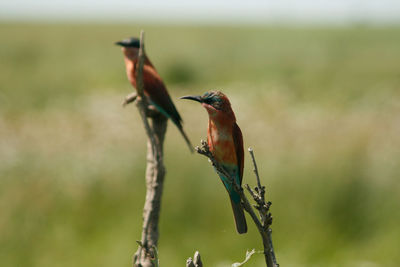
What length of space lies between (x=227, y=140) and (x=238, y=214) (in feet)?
0.79

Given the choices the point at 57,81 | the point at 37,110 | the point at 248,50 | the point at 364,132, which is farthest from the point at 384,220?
the point at 248,50

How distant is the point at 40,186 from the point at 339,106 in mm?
4363

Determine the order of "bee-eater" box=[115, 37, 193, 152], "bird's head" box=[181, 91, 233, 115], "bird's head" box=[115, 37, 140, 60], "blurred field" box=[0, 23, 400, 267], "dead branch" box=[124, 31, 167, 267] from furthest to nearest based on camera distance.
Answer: "blurred field" box=[0, 23, 400, 267] → "bird's head" box=[115, 37, 140, 60] → "bee-eater" box=[115, 37, 193, 152] → "dead branch" box=[124, 31, 167, 267] → "bird's head" box=[181, 91, 233, 115]

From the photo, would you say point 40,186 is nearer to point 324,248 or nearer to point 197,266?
point 324,248

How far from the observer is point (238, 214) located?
1.64 metres

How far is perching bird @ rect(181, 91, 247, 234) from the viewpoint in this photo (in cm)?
154

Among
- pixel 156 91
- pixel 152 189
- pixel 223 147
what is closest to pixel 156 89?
pixel 156 91

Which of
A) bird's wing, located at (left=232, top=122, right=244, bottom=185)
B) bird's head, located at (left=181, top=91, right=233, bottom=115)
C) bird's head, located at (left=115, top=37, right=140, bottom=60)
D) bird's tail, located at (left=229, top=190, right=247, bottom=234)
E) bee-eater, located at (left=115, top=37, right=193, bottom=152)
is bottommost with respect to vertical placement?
bird's tail, located at (left=229, top=190, right=247, bottom=234)

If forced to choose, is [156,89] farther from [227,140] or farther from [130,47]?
[227,140]

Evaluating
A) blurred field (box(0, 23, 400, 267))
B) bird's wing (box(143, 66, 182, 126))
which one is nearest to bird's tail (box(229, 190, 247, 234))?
bird's wing (box(143, 66, 182, 126))

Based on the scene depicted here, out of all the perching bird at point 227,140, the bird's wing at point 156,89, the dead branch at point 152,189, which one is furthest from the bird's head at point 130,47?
the perching bird at point 227,140

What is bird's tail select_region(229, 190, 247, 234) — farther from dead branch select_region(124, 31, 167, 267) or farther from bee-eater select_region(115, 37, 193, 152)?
bee-eater select_region(115, 37, 193, 152)

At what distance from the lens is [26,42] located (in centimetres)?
1406

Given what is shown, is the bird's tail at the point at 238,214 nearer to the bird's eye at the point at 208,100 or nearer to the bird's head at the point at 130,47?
the bird's eye at the point at 208,100
